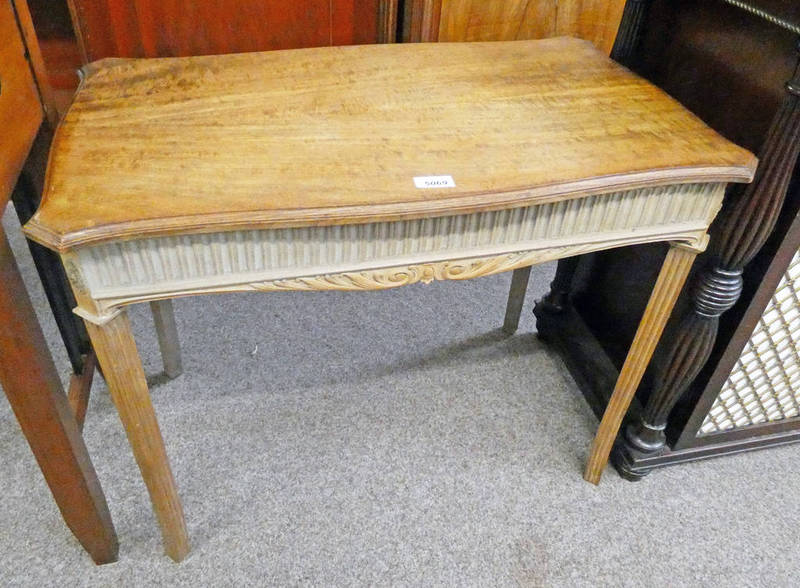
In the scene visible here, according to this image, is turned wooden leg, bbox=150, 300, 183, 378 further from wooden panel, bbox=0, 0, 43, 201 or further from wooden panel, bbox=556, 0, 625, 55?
wooden panel, bbox=556, 0, 625, 55

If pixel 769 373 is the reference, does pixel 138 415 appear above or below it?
above

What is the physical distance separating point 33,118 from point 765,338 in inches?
49.7

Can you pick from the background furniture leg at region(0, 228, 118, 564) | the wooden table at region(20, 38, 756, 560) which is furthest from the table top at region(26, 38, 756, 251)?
the background furniture leg at region(0, 228, 118, 564)

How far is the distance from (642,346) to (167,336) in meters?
0.96

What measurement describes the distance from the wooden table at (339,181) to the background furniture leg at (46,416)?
0.08 metres

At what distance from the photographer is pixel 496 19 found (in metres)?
1.64

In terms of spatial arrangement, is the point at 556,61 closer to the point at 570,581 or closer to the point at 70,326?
the point at 570,581

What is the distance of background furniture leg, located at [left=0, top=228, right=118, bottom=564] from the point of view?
788 mm

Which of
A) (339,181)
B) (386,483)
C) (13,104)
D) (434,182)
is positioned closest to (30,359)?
(13,104)

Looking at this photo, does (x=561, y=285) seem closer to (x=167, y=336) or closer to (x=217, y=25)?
(x=167, y=336)

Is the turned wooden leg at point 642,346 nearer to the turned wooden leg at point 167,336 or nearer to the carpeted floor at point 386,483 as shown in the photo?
the carpeted floor at point 386,483

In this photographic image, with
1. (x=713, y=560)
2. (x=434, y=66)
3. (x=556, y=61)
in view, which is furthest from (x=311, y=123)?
(x=713, y=560)

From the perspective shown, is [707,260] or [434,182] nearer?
[434,182]

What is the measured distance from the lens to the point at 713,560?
119 cm
